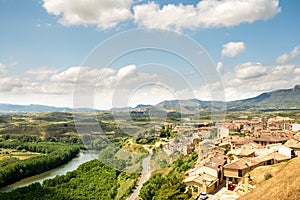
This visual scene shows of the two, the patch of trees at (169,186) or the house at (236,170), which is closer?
the patch of trees at (169,186)

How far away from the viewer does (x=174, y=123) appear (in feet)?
89.1

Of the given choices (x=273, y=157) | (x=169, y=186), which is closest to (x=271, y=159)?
(x=273, y=157)

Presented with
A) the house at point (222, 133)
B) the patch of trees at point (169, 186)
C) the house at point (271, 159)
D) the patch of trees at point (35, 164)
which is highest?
the house at point (271, 159)

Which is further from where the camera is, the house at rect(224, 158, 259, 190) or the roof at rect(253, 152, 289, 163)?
the roof at rect(253, 152, 289, 163)

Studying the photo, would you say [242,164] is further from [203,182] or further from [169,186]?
[169,186]

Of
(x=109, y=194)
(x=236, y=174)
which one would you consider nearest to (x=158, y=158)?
(x=109, y=194)

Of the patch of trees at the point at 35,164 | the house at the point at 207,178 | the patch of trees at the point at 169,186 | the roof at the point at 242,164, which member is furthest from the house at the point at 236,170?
the patch of trees at the point at 35,164

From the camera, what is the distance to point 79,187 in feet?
56.7

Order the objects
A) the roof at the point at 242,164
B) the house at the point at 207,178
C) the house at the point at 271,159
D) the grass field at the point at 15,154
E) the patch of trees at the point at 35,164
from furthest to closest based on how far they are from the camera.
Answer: the grass field at the point at 15,154 → the patch of trees at the point at 35,164 → the house at the point at 271,159 → the roof at the point at 242,164 → the house at the point at 207,178

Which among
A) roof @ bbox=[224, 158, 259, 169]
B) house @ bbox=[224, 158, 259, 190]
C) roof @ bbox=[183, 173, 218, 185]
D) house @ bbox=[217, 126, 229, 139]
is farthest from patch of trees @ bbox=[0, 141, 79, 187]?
roof @ bbox=[224, 158, 259, 169]

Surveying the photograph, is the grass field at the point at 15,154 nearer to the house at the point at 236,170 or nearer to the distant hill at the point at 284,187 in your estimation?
the house at the point at 236,170

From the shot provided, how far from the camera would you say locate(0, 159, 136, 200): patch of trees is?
15.0 meters

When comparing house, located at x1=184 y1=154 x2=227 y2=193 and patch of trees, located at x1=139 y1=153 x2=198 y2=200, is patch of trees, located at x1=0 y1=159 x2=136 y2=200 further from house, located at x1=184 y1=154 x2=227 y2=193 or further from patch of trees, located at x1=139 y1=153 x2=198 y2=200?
house, located at x1=184 y1=154 x2=227 y2=193

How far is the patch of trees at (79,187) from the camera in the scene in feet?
49.3
